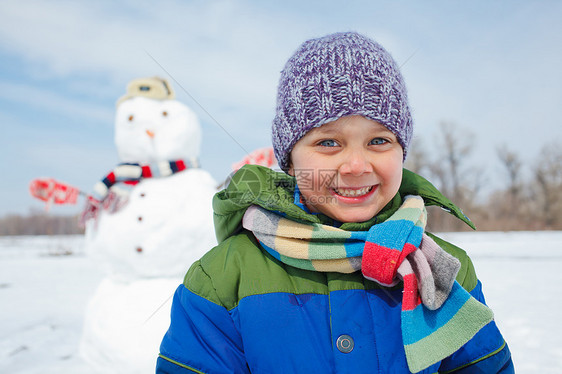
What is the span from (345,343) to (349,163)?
1.58 ft

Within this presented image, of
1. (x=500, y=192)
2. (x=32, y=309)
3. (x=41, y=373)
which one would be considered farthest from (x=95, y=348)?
(x=500, y=192)

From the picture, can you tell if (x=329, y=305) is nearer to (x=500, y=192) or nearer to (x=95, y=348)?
(x=95, y=348)

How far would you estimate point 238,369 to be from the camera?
102cm

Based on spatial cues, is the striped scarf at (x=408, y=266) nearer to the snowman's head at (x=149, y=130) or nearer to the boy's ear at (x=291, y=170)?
the boy's ear at (x=291, y=170)

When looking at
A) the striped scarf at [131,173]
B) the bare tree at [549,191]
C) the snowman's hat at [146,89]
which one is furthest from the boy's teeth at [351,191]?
the bare tree at [549,191]

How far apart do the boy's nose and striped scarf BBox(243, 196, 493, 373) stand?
16cm

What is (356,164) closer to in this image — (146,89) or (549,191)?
(146,89)

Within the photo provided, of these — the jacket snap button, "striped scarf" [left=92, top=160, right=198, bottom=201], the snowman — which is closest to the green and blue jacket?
the jacket snap button

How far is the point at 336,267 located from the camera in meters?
1.04

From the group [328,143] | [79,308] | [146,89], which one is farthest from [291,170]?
[79,308]

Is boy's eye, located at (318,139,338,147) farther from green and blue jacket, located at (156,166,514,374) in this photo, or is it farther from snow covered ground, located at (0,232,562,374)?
snow covered ground, located at (0,232,562,374)

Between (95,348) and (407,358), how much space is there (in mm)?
2872

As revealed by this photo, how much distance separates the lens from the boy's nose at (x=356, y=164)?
1.04 metres

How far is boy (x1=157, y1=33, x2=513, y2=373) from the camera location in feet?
3.22
